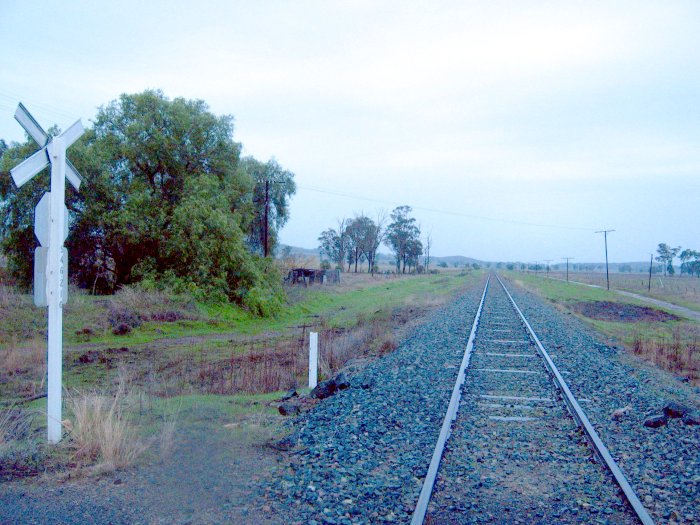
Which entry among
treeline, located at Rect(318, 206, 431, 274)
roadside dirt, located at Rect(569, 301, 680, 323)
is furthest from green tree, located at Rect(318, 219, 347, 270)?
roadside dirt, located at Rect(569, 301, 680, 323)

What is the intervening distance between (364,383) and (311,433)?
3.45 metres

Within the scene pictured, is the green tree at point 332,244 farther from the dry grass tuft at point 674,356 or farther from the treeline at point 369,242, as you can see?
the dry grass tuft at point 674,356

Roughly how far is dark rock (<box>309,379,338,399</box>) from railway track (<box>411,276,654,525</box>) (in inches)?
80.8

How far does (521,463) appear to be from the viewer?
6359 mm

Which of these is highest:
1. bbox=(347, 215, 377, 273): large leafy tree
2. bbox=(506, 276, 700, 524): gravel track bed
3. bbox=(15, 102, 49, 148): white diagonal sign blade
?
bbox=(347, 215, 377, 273): large leafy tree

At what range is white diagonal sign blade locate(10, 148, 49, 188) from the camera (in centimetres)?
634

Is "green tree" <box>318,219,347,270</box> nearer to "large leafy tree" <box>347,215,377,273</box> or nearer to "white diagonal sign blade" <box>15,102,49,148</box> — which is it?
"large leafy tree" <box>347,215,377,273</box>

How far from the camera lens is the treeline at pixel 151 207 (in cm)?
2605

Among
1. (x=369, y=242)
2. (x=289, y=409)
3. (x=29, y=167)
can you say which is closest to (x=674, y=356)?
(x=289, y=409)

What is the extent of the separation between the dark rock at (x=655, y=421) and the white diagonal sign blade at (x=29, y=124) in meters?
8.36

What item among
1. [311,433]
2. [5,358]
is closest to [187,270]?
[5,358]

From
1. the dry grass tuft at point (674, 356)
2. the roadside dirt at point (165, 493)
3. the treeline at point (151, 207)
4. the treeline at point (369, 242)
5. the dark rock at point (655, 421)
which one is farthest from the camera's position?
the treeline at point (369, 242)

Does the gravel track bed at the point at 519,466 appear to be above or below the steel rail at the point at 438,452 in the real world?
below

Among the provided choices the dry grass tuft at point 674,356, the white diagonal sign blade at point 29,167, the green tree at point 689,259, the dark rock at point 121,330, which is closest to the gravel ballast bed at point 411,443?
the dry grass tuft at point 674,356
